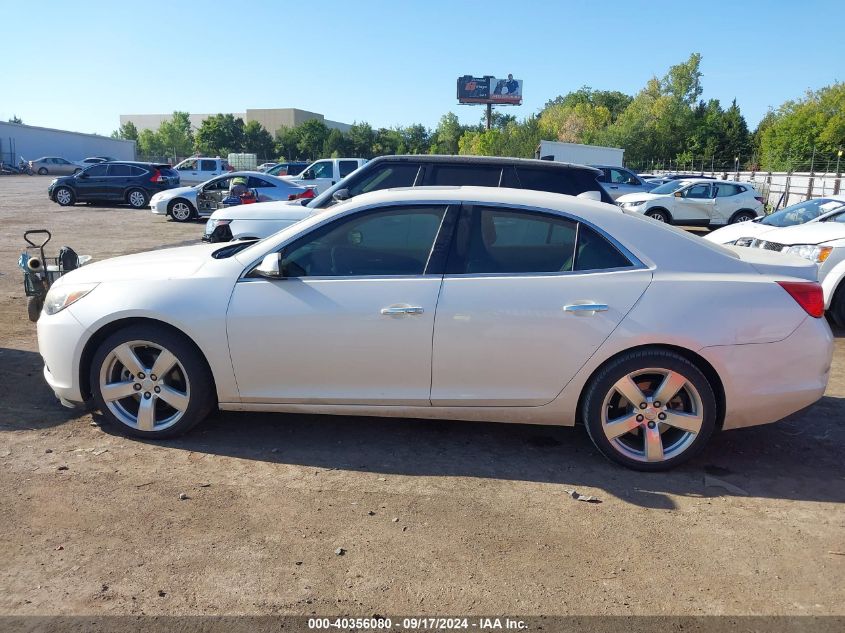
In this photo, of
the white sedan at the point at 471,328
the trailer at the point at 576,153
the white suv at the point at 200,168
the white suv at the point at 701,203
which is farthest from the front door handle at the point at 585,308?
the white suv at the point at 200,168

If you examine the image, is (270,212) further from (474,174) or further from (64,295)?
(64,295)

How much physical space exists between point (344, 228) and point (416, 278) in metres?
0.57

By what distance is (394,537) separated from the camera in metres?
3.25

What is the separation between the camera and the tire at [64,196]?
2427cm

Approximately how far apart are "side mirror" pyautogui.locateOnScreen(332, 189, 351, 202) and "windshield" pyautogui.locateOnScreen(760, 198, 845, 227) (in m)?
6.35

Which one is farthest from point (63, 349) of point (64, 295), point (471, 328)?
point (471, 328)

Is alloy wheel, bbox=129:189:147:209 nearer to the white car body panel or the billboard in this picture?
the white car body panel

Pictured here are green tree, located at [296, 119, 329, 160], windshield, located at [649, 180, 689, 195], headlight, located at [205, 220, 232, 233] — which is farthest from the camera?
green tree, located at [296, 119, 329, 160]

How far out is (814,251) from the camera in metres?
7.81

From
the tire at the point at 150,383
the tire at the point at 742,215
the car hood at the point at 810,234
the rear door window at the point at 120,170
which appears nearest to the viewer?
the tire at the point at 150,383

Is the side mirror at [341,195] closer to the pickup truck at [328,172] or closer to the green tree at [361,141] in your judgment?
the pickup truck at [328,172]

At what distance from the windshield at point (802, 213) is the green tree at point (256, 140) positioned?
283 feet

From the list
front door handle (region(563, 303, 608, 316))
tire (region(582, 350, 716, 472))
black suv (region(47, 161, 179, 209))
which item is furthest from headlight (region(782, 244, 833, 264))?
black suv (region(47, 161, 179, 209))

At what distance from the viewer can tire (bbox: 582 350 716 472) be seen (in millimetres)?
3840
